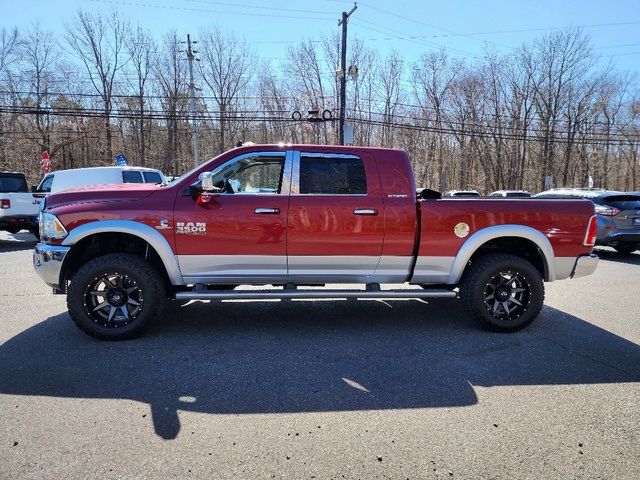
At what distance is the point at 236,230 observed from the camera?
4438mm

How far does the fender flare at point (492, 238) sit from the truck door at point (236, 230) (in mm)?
1973

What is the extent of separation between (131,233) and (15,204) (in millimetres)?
9855

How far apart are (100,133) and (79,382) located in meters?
44.6

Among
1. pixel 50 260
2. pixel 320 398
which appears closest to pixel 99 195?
pixel 50 260

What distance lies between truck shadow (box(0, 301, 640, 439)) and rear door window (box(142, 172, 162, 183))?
8.33 metres

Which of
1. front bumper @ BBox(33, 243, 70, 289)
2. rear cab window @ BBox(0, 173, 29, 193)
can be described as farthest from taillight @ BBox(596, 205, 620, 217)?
rear cab window @ BBox(0, 173, 29, 193)

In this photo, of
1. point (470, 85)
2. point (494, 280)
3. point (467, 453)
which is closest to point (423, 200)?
point (494, 280)

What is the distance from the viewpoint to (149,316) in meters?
4.40

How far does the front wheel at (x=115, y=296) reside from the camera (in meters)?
4.30

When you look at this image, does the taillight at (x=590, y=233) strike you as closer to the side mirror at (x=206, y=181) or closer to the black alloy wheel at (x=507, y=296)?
the black alloy wheel at (x=507, y=296)

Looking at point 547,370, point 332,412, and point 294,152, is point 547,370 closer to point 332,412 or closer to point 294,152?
point 332,412

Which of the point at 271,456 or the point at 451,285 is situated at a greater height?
the point at 451,285

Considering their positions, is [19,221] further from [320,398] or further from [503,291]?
[503,291]

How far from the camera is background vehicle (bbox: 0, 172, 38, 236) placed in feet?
37.6
